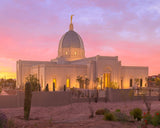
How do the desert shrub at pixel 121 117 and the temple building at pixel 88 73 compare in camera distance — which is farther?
the temple building at pixel 88 73

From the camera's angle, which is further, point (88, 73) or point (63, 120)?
point (88, 73)

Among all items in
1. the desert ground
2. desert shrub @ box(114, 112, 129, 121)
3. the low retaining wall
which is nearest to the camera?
the desert ground

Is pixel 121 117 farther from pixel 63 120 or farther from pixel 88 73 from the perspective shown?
pixel 88 73

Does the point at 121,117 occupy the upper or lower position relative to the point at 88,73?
lower

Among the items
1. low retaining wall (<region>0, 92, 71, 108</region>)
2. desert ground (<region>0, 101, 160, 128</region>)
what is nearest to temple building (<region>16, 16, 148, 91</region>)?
low retaining wall (<region>0, 92, 71, 108</region>)

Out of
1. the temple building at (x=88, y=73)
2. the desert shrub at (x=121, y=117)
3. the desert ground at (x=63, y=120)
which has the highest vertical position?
the temple building at (x=88, y=73)

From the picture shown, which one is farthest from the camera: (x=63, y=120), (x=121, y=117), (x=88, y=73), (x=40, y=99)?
(x=88, y=73)

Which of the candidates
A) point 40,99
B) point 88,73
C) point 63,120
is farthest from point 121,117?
point 88,73

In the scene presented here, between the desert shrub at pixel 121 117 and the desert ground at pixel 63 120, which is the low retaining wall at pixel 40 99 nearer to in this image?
the desert ground at pixel 63 120

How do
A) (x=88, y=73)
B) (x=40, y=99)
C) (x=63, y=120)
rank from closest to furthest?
(x=63, y=120) < (x=40, y=99) < (x=88, y=73)

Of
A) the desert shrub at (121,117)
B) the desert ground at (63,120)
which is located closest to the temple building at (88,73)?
the desert ground at (63,120)

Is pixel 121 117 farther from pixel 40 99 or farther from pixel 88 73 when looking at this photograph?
pixel 88 73

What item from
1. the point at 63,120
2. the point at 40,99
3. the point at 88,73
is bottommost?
the point at 63,120

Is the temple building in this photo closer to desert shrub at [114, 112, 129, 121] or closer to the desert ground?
the desert ground
